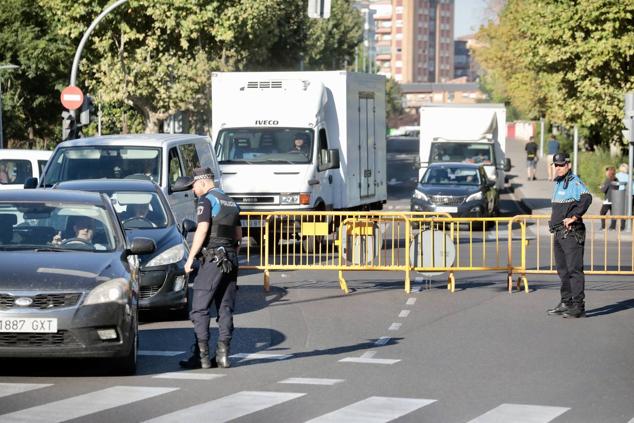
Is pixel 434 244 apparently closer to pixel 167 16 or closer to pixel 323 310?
pixel 323 310

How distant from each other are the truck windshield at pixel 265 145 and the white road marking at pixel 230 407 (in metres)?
15.2

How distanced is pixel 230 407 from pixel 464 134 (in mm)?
33310

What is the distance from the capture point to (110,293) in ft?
35.0

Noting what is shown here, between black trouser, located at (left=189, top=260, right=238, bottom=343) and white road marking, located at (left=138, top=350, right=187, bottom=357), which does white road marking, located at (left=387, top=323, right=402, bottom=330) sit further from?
black trouser, located at (left=189, top=260, right=238, bottom=343)

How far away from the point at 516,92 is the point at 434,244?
5383 cm

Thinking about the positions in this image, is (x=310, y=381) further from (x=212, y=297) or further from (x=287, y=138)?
(x=287, y=138)

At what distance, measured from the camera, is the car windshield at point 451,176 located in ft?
111

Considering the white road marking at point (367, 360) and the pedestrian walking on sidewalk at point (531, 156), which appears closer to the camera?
the white road marking at point (367, 360)

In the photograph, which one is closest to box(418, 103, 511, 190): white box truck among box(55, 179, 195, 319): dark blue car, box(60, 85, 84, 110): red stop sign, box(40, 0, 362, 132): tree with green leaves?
box(40, 0, 362, 132): tree with green leaves

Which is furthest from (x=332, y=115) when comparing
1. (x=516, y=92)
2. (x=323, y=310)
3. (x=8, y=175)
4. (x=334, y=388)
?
(x=516, y=92)

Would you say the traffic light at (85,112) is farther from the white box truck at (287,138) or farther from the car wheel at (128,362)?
the car wheel at (128,362)

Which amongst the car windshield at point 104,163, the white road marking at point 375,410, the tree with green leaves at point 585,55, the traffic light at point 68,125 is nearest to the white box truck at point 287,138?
the car windshield at point 104,163

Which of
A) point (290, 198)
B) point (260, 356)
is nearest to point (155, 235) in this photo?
point (260, 356)

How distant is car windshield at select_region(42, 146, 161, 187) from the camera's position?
19.5 metres
